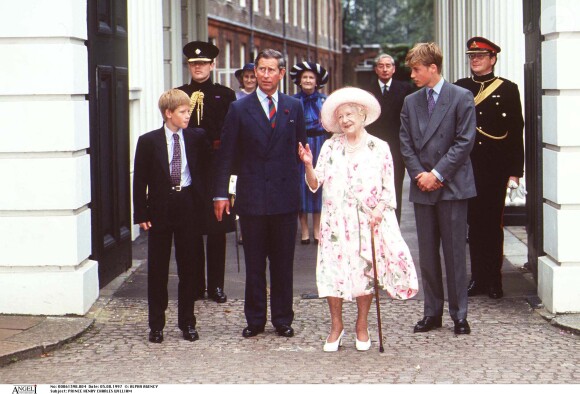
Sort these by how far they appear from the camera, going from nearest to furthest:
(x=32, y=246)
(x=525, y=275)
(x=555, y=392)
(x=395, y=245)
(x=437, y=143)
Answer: (x=555, y=392), (x=395, y=245), (x=437, y=143), (x=32, y=246), (x=525, y=275)

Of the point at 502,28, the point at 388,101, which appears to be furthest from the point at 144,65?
the point at 502,28

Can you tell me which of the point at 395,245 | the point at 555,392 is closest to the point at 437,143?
the point at 395,245

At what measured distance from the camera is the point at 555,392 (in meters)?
6.37

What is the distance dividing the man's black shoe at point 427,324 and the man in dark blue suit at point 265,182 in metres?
0.87

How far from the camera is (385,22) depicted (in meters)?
96.2

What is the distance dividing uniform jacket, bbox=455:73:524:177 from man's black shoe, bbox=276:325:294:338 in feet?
7.54

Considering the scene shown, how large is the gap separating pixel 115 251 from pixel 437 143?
360 cm

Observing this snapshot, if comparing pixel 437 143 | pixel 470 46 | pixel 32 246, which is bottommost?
pixel 32 246

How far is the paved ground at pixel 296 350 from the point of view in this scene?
7066mm

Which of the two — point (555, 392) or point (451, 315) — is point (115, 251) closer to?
point (451, 315)

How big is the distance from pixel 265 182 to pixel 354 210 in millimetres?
767

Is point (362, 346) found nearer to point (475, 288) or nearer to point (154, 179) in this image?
point (154, 179)

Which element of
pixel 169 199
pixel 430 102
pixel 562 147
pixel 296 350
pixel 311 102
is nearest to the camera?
pixel 296 350

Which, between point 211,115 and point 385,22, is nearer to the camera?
point 211,115
